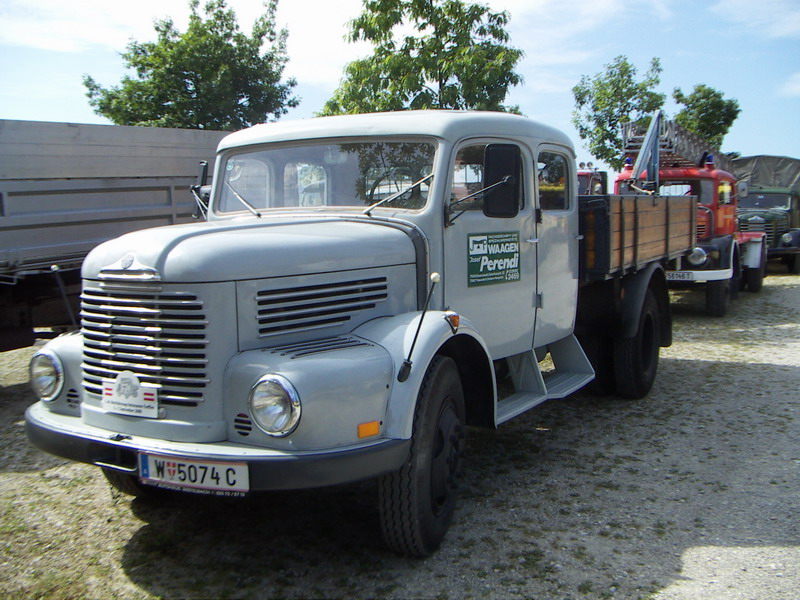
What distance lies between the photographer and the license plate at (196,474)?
2.83 meters

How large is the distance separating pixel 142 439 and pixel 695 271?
9138 mm

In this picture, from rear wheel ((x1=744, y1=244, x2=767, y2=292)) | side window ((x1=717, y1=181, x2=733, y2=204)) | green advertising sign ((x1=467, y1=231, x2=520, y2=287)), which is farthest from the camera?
rear wheel ((x1=744, y1=244, x2=767, y2=292))

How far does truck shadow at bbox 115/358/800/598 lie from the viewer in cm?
326

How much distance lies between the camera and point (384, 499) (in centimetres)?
324

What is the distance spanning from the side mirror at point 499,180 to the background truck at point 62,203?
3516 mm

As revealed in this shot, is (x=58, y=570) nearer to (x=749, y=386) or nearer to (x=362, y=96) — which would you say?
(x=749, y=386)

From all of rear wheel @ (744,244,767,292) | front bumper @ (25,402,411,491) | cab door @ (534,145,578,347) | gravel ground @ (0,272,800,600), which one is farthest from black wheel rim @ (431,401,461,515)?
rear wheel @ (744,244,767,292)

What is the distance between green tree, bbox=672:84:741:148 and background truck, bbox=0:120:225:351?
2409cm

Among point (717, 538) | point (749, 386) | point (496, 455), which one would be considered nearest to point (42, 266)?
point (496, 455)

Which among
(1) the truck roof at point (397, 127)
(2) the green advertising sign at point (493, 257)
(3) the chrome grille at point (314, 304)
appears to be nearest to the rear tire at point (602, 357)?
(2) the green advertising sign at point (493, 257)

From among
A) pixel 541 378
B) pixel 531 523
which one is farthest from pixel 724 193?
pixel 531 523

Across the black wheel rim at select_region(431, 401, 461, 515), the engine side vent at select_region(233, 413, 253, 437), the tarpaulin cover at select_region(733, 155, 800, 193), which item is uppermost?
the tarpaulin cover at select_region(733, 155, 800, 193)

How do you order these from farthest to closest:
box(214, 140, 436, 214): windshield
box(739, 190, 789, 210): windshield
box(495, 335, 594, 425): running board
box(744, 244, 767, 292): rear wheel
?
box(739, 190, 789, 210): windshield, box(744, 244, 767, 292): rear wheel, box(495, 335, 594, 425): running board, box(214, 140, 436, 214): windshield

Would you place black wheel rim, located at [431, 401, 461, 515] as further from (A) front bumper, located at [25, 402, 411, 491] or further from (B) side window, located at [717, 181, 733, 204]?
(B) side window, located at [717, 181, 733, 204]
